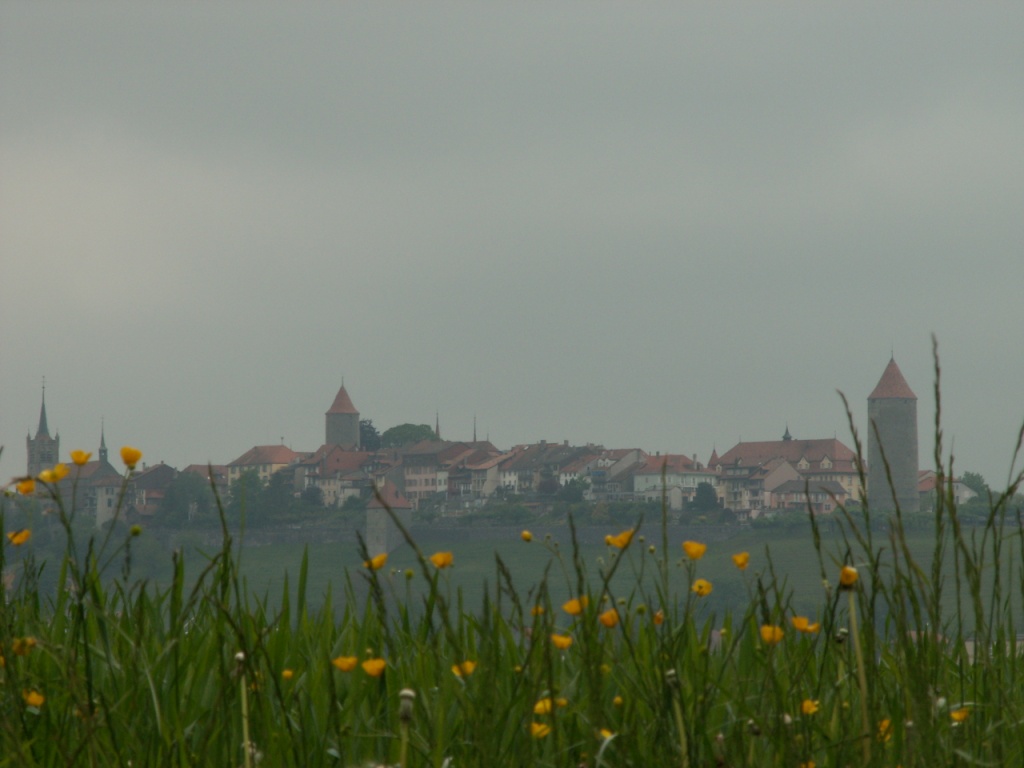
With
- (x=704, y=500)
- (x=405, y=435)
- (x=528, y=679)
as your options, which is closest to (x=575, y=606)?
(x=528, y=679)

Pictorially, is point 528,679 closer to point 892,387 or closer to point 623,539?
point 623,539

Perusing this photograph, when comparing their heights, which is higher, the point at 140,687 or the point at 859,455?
the point at 859,455

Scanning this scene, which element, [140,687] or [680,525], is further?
[680,525]

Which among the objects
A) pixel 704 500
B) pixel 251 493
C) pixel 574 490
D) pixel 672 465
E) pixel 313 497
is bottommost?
pixel 704 500

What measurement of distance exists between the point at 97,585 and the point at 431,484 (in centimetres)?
13111

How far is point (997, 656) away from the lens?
2477 mm

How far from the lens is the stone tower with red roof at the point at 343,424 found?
137m

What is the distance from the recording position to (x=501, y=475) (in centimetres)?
13475

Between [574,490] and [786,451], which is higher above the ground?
[786,451]

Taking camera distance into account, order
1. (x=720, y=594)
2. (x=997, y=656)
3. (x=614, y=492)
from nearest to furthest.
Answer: (x=997, y=656), (x=720, y=594), (x=614, y=492)

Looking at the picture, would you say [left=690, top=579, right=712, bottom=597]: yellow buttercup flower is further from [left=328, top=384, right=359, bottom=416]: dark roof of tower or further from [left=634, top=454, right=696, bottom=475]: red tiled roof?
[left=328, top=384, right=359, bottom=416]: dark roof of tower

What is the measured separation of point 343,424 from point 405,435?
12.2 meters

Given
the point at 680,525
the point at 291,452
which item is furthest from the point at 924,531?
the point at 291,452

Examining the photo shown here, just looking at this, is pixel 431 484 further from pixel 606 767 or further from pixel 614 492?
pixel 606 767
